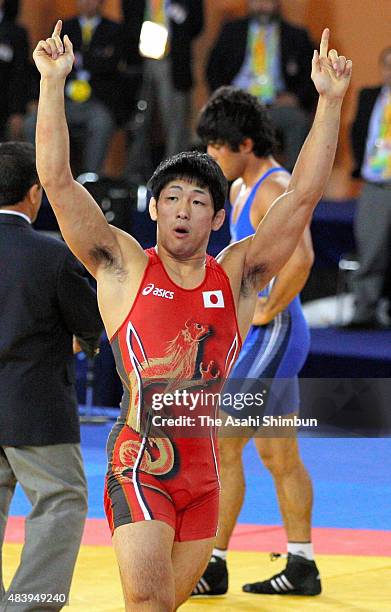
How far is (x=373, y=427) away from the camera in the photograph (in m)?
8.61

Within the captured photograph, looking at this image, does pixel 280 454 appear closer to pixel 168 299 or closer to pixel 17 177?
pixel 17 177

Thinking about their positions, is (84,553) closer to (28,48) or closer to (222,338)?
(222,338)

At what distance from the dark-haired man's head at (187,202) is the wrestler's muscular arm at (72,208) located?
123mm

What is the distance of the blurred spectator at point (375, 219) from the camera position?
10.1m

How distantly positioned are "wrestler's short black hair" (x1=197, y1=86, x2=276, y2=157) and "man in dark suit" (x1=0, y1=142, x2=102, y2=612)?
1100 millimetres

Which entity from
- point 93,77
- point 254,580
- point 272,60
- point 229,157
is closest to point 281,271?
point 229,157

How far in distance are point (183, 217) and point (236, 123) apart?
1727mm

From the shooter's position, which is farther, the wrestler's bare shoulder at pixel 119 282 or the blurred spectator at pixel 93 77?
the blurred spectator at pixel 93 77

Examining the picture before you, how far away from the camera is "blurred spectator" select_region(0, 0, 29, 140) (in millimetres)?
12000

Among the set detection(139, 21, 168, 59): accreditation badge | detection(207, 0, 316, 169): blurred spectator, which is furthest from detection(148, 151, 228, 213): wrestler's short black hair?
detection(139, 21, 168, 59): accreditation badge

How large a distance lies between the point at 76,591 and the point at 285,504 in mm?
927

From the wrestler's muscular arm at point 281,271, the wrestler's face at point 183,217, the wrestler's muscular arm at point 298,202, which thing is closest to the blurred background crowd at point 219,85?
the wrestler's muscular arm at point 281,271

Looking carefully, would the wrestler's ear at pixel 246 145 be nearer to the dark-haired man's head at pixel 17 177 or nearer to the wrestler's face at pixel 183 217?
the dark-haired man's head at pixel 17 177

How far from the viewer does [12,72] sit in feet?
39.4
